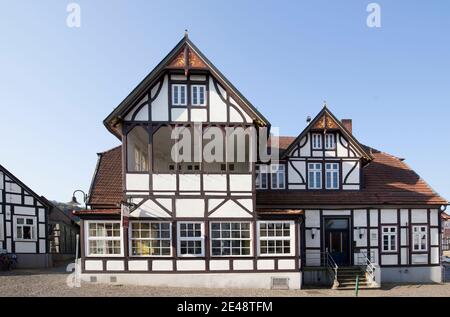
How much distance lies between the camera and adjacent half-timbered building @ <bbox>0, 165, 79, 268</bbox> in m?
19.8

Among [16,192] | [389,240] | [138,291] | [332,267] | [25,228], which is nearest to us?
[138,291]

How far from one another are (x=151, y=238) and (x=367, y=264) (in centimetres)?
1186

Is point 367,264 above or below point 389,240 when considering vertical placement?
below

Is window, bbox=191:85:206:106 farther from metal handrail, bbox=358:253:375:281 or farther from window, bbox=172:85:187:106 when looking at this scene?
metal handrail, bbox=358:253:375:281

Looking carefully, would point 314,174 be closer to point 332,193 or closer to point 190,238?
point 332,193

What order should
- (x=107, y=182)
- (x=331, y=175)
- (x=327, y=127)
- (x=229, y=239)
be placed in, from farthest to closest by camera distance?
(x=331, y=175) → (x=327, y=127) → (x=107, y=182) → (x=229, y=239)

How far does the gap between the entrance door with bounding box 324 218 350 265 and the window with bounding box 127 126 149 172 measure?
37.0 ft

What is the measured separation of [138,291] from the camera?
12758 mm

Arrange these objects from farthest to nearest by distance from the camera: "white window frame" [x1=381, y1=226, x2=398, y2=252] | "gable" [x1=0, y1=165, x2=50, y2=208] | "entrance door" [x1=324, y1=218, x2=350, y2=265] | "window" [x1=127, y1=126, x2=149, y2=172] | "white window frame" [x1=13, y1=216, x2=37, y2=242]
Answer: "white window frame" [x1=13, y1=216, x2=37, y2=242] → "gable" [x1=0, y1=165, x2=50, y2=208] → "white window frame" [x1=381, y1=226, x2=398, y2=252] → "entrance door" [x1=324, y1=218, x2=350, y2=265] → "window" [x1=127, y1=126, x2=149, y2=172]

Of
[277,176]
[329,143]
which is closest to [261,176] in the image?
[277,176]

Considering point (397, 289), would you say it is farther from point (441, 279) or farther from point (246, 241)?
point (246, 241)

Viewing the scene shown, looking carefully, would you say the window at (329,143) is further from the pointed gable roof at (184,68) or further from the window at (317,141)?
the pointed gable roof at (184,68)

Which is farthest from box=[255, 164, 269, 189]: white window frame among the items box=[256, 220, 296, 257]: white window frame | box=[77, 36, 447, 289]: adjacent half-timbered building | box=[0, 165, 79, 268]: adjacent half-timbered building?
box=[0, 165, 79, 268]: adjacent half-timbered building

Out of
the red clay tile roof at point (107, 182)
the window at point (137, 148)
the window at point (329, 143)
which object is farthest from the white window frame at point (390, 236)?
the red clay tile roof at point (107, 182)
